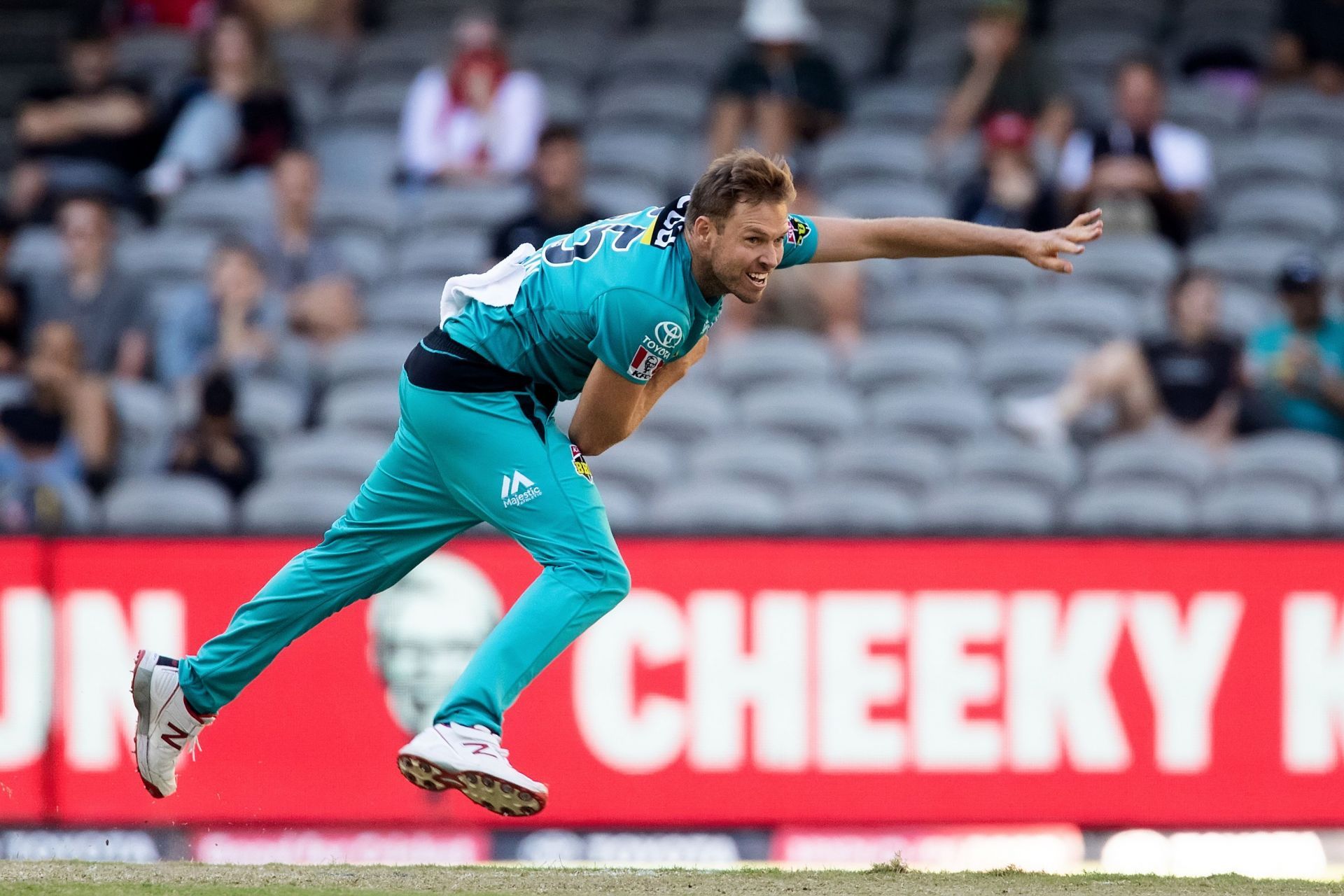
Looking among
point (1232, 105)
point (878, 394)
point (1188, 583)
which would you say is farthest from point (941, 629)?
point (1232, 105)

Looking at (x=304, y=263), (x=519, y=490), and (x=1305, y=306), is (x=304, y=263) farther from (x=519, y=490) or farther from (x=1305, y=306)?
(x=519, y=490)

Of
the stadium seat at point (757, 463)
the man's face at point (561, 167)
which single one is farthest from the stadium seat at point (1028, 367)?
the man's face at point (561, 167)

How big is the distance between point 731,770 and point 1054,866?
1.49 m

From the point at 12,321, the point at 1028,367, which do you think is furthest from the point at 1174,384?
the point at 12,321

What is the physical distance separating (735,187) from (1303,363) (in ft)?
19.0

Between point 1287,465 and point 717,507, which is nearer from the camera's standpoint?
point 717,507

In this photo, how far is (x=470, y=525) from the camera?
6.00m

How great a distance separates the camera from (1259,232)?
1152 cm

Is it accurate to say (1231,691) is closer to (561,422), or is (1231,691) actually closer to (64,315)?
(561,422)

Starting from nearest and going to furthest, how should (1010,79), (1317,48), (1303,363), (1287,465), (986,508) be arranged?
(986,508) < (1287,465) < (1303,363) < (1010,79) < (1317,48)

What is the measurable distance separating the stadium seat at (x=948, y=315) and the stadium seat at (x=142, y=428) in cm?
413

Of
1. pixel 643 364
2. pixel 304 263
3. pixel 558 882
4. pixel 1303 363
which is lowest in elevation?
pixel 558 882

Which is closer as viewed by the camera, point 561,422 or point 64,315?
point 561,422

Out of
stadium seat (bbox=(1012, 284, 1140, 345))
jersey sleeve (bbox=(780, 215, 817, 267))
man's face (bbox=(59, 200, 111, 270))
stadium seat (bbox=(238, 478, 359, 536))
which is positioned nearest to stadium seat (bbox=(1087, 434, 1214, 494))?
stadium seat (bbox=(1012, 284, 1140, 345))
